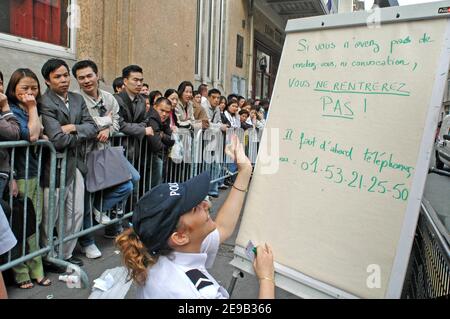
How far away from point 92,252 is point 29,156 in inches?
43.9

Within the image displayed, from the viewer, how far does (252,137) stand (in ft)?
26.5

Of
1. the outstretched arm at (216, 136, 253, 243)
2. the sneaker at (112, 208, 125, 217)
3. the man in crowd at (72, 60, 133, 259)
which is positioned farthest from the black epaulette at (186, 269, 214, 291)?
the sneaker at (112, 208, 125, 217)

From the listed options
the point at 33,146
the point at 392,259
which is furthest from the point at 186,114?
the point at 392,259

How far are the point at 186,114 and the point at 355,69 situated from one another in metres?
4.02

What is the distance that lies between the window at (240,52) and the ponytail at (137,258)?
1129 centimetres

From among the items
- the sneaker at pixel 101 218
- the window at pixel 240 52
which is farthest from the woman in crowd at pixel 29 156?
the window at pixel 240 52

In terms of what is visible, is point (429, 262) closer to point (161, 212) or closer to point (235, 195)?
point (235, 195)

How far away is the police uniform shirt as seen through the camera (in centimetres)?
161

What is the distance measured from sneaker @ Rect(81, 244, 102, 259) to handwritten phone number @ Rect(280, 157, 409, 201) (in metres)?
2.46

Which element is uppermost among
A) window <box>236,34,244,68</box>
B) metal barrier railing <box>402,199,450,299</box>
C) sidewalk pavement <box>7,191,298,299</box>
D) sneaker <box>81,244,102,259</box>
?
window <box>236,34,244,68</box>

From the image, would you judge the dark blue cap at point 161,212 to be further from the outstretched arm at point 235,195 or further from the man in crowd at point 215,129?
the man in crowd at point 215,129

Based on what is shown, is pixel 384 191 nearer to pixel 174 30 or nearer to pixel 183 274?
pixel 183 274

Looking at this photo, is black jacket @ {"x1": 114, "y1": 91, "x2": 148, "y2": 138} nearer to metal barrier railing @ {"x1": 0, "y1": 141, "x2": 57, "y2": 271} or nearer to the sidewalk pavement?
metal barrier railing @ {"x1": 0, "y1": 141, "x2": 57, "y2": 271}

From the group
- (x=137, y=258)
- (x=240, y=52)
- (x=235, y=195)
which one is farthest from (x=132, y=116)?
(x=240, y=52)
